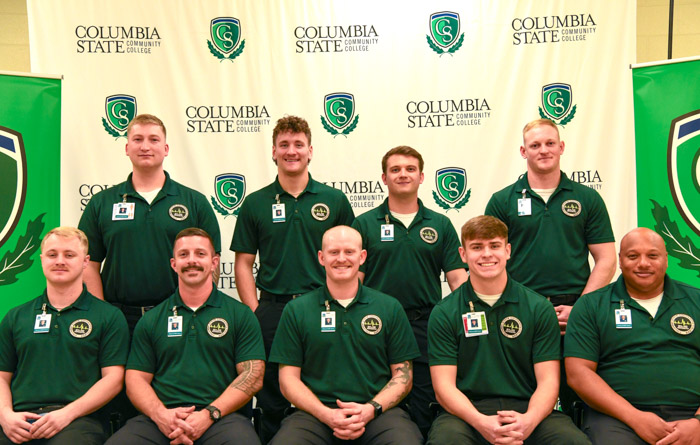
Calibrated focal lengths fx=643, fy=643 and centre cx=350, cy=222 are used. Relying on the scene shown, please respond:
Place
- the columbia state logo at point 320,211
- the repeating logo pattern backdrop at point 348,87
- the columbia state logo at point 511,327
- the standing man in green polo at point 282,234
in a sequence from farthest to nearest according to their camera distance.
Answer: the repeating logo pattern backdrop at point 348,87
the columbia state logo at point 320,211
the standing man in green polo at point 282,234
the columbia state logo at point 511,327

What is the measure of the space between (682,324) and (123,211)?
11.2 ft

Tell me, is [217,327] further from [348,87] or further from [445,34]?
[445,34]

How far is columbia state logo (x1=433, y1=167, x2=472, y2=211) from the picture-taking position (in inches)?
211

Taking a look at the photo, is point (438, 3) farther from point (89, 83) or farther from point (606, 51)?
point (89, 83)

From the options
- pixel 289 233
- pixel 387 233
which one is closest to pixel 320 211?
pixel 289 233

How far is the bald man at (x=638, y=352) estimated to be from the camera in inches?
134

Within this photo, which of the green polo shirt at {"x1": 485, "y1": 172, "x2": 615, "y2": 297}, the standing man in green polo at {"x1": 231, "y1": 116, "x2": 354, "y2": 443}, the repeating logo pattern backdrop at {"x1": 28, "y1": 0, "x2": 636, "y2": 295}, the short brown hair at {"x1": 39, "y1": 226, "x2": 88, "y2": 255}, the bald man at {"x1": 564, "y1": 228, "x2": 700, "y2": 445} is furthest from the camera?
the repeating logo pattern backdrop at {"x1": 28, "y1": 0, "x2": 636, "y2": 295}

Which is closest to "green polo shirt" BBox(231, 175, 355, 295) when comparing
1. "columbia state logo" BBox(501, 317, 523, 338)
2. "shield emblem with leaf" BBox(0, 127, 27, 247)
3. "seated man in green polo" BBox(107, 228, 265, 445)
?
"seated man in green polo" BBox(107, 228, 265, 445)

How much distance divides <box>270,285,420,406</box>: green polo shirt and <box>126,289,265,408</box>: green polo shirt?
0.24 metres

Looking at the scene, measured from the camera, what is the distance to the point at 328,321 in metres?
3.63

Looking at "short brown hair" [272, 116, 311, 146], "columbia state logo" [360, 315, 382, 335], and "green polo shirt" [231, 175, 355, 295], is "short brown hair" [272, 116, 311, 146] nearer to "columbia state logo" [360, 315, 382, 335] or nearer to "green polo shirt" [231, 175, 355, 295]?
"green polo shirt" [231, 175, 355, 295]

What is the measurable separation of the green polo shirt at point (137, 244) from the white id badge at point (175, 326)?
0.49 metres

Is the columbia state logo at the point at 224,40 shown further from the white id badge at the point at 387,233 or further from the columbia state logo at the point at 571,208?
the columbia state logo at the point at 571,208

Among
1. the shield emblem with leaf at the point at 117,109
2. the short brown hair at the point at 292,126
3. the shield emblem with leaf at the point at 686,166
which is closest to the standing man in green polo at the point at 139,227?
the short brown hair at the point at 292,126
